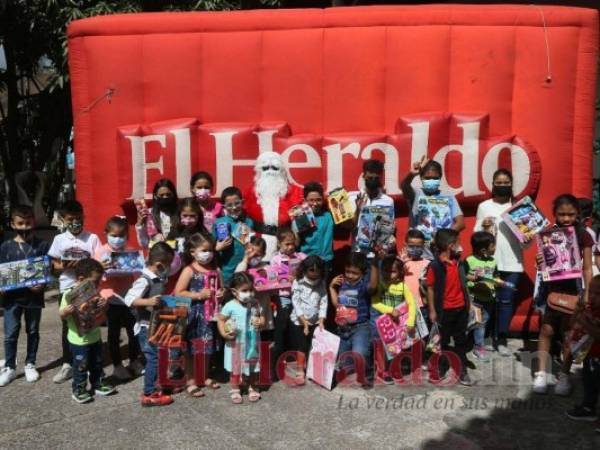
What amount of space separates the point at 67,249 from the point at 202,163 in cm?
161

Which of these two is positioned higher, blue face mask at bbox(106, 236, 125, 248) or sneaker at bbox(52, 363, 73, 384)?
blue face mask at bbox(106, 236, 125, 248)

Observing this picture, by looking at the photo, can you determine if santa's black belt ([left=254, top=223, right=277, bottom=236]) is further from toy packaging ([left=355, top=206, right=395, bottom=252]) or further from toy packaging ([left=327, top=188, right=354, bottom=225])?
toy packaging ([left=355, top=206, right=395, bottom=252])

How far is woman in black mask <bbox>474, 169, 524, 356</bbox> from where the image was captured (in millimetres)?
4887

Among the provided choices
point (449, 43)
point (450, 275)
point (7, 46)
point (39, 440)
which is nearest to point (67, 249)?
point (39, 440)

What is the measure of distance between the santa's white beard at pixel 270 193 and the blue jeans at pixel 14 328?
195cm

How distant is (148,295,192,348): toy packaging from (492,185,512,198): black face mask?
2.82 m

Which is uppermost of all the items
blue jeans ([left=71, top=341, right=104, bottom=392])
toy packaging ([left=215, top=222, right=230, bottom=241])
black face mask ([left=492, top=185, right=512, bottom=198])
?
black face mask ([left=492, top=185, right=512, bottom=198])

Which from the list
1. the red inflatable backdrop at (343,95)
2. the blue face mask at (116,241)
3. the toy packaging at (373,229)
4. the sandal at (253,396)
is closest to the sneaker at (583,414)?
the red inflatable backdrop at (343,95)

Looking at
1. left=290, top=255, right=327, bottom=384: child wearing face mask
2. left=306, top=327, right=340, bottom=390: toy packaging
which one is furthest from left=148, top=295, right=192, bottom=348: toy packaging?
left=306, top=327, right=340, bottom=390: toy packaging

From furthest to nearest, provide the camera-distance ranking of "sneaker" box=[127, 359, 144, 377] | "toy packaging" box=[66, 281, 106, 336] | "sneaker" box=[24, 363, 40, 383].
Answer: "sneaker" box=[127, 359, 144, 377], "sneaker" box=[24, 363, 40, 383], "toy packaging" box=[66, 281, 106, 336]

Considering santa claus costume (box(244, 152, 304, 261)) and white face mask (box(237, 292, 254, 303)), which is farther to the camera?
santa claus costume (box(244, 152, 304, 261))

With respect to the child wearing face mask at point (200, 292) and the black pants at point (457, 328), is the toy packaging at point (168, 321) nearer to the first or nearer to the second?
the child wearing face mask at point (200, 292)

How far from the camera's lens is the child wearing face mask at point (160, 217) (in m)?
4.58

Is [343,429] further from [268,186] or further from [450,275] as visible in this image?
[268,186]
